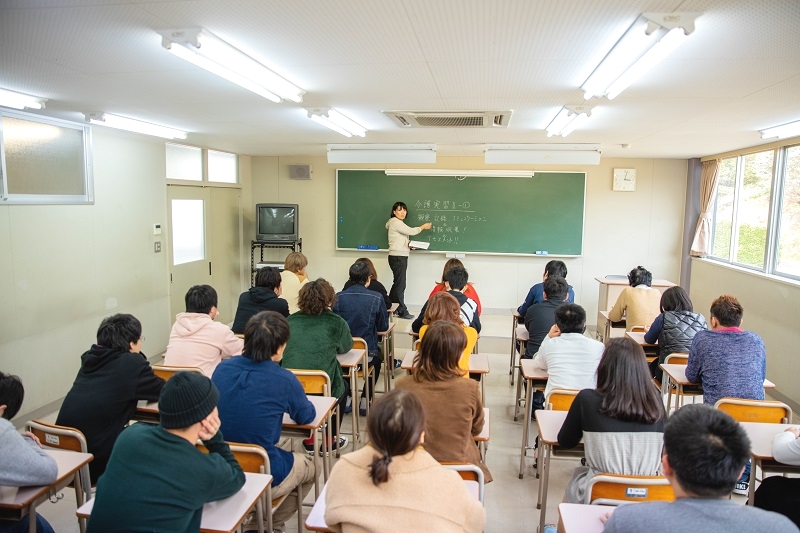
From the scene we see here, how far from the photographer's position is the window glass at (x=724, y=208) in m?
7.09

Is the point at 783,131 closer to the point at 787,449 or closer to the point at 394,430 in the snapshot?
the point at 787,449

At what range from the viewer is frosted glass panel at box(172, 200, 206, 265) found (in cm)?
685

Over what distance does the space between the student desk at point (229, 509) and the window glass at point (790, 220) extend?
19.0ft

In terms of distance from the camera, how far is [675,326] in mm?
4227

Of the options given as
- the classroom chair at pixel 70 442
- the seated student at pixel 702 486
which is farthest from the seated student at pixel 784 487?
the classroom chair at pixel 70 442

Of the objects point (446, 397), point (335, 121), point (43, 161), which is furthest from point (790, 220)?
point (43, 161)

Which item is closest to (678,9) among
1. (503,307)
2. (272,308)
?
(272,308)

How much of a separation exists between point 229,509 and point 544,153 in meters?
5.77

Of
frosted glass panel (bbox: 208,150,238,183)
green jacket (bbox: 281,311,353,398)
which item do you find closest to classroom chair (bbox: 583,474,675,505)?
green jacket (bbox: 281,311,353,398)

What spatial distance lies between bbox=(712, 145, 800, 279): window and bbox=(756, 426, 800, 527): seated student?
3.87 meters

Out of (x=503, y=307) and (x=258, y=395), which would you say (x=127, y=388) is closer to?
(x=258, y=395)

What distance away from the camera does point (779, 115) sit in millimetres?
4281

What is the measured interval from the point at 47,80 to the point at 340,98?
1888mm

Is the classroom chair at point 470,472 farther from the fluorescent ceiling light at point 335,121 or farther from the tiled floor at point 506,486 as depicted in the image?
the fluorescent ceiling light at point 335,121
